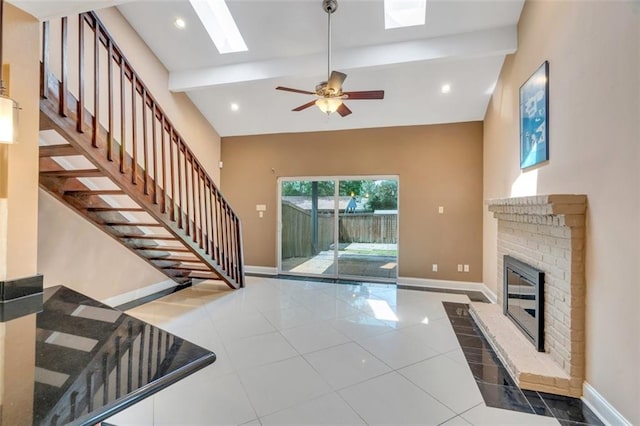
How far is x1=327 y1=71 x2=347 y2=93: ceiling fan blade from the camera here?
2854 mm

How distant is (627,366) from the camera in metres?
1.78

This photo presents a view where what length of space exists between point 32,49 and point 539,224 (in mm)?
4094

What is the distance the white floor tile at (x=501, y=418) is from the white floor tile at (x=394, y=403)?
0.47 ft

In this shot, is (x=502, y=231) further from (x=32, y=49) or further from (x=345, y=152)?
(x=32, y=49)

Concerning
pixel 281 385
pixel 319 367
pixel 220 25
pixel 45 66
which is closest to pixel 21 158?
pixel 45 66

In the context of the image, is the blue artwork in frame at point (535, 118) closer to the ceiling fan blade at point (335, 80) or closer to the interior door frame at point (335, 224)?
the ceiling fan blade at point (335, 80)

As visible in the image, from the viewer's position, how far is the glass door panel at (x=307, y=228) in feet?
19.8

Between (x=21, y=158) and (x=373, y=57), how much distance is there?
3.68 metres

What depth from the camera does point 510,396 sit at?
223 cm

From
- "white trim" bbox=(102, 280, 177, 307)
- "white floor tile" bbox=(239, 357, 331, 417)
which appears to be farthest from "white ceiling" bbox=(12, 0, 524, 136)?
"white floor tile" bbox=(239, 357, 331, 417)

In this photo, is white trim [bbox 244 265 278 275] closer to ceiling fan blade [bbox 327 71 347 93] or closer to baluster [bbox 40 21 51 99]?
ceiling fan blade [bbox 327 71 347 93]

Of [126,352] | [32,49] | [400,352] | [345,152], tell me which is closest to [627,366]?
[400,352]

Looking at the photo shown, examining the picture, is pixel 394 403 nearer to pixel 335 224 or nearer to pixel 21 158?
pixel 21 158

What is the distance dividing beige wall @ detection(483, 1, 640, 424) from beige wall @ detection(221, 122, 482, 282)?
2.25 metres
